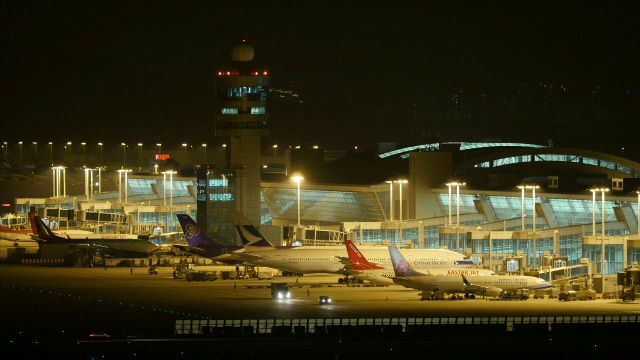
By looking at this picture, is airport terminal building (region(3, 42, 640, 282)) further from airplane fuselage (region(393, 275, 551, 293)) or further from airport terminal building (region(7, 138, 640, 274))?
airplane fuselage (region(393, 275, 551, 293))

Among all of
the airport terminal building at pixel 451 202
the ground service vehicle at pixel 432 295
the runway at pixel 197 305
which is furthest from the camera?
the airport terminal building at pixel 451 202

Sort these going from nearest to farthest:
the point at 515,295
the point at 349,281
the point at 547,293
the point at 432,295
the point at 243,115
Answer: the point at 432,295, the point at 515,295, the point at 547,293, the point at 349,281, the point at 243,115

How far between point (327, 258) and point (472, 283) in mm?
17385

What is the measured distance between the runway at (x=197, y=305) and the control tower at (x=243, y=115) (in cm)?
3748

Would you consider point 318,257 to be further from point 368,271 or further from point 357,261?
point 368,271

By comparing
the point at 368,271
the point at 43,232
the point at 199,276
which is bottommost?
the point at 199,276

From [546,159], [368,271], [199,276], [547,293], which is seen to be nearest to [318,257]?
[199,276]

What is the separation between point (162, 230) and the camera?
13250cm

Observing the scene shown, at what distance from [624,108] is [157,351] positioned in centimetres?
13148

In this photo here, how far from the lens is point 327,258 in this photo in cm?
9450

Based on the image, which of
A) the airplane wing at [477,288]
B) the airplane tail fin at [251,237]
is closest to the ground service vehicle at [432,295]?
the airplane wing at [477,288]

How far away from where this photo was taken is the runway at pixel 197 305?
209 ft

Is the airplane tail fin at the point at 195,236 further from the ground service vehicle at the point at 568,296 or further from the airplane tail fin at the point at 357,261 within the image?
the ground service vehicle at the point at 568,296

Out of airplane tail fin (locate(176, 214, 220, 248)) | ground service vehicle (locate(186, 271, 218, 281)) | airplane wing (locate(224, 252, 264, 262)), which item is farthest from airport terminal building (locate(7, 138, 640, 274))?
ground service vehicle (locate(186, 271, 218, 281))
